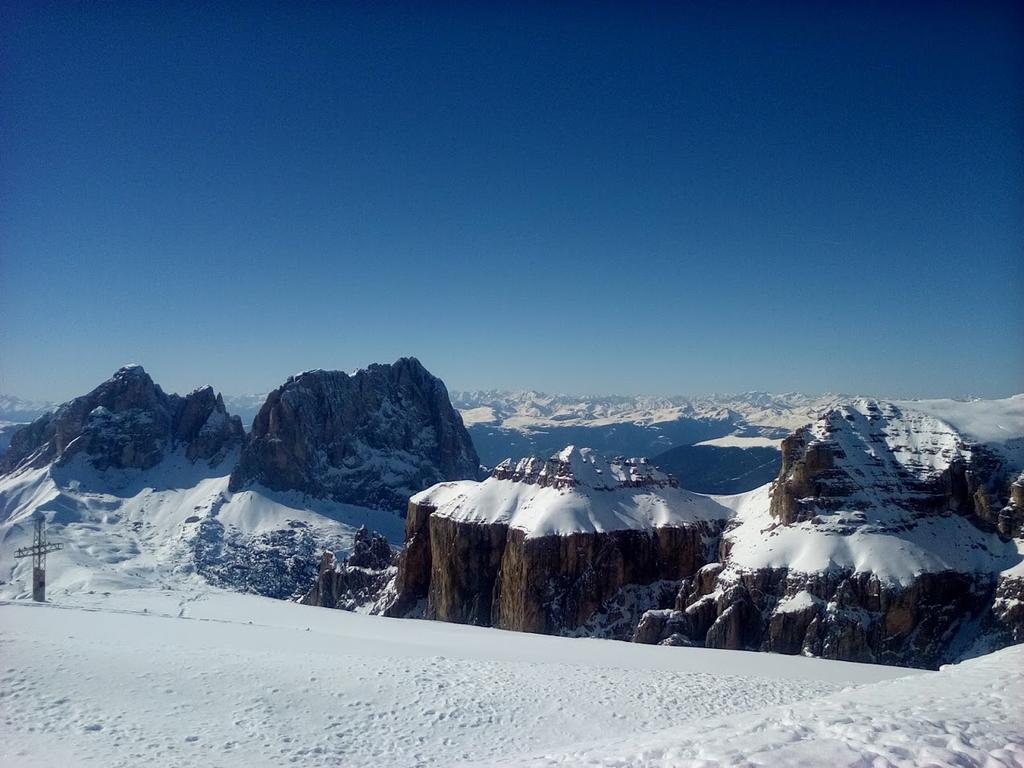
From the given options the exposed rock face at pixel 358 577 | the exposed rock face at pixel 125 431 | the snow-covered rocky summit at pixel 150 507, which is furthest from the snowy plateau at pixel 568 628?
the exposed rock face at pixel 125 431

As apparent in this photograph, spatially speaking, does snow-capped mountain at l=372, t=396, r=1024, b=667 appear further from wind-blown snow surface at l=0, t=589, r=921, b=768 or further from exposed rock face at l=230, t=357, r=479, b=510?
exposed rock face at l=230, t=357, r=479, b=510

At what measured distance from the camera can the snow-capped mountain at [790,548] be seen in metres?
52.2

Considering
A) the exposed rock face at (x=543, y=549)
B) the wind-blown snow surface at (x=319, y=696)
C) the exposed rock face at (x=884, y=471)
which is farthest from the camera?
→ the exposed rock face at (x=543, y=549)

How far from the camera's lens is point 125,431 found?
7372 inches

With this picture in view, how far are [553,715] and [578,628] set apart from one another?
5309 centimetres

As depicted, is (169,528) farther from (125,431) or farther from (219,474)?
(125,431)

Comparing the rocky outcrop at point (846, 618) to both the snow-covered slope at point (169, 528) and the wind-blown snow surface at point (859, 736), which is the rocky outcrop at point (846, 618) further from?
the snow-covered slope at point (169, 528)

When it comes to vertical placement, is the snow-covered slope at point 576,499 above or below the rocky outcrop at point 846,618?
above

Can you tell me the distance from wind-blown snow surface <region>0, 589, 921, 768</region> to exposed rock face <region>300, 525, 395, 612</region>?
2576 inches

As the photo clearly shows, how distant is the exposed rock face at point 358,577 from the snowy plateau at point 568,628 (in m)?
2.67

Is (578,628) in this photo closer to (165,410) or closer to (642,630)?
(642,630)

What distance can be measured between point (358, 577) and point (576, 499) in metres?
39.0

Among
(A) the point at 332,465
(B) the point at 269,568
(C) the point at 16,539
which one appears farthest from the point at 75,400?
(B) the point at 269,568

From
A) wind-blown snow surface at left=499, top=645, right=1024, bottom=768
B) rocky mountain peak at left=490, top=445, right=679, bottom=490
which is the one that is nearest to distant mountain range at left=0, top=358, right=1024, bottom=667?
rocky mountain peak at left=490, top=445, right=679, bottom=490
